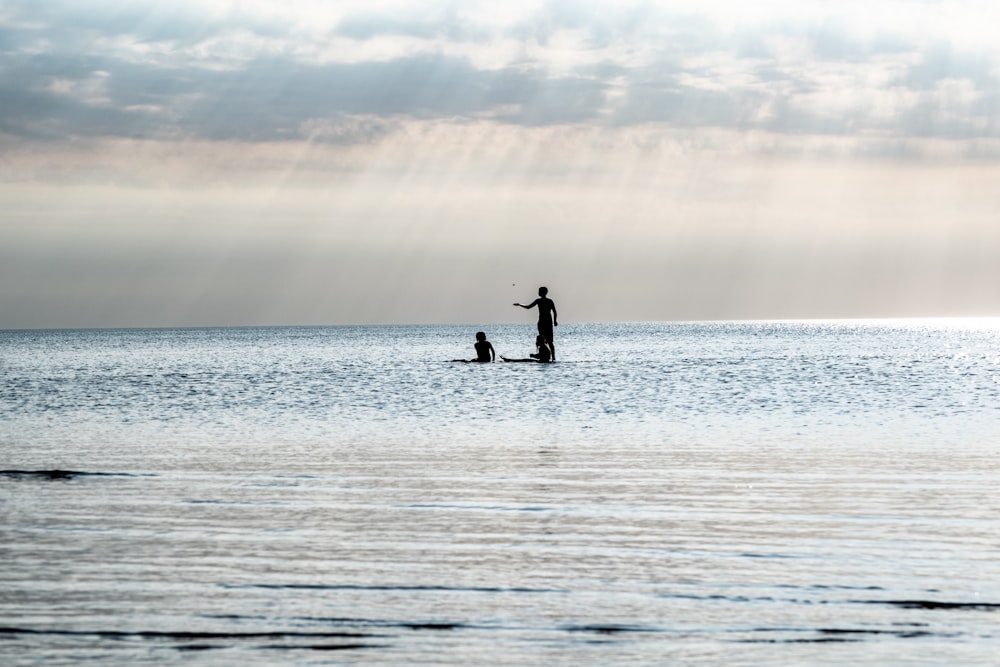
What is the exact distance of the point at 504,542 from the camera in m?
10.7

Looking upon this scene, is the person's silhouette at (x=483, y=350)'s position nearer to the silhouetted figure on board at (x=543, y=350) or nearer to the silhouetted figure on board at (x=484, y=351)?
the silhouetted figure on board at (x=484, y=351)

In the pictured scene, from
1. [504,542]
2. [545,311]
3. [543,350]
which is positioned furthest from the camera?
[543,350]

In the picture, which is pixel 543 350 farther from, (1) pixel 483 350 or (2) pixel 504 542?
(2) pixel 504 542

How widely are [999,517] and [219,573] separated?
7.42 meters

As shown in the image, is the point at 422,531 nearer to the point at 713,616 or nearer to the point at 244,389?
the point at 713,616

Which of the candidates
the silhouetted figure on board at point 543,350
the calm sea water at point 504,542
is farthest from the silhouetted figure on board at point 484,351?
the calm sea water at point 504,542

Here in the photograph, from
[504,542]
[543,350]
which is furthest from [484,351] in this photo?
[504,542]

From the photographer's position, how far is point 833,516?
39.8 feet

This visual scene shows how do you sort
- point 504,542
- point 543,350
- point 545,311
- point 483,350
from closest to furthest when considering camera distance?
1. point 504,542
2. point 545,311
3. point 543,350
4. point 483,350

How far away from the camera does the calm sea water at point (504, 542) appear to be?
7.41m

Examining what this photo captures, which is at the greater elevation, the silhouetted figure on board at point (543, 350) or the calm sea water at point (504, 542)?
the silhouetted figure on board at point (543, 350)

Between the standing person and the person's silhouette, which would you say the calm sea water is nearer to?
the standing person

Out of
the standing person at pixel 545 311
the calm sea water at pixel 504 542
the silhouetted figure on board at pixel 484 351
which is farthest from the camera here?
the silhouetted figure on board at pixel 484 351

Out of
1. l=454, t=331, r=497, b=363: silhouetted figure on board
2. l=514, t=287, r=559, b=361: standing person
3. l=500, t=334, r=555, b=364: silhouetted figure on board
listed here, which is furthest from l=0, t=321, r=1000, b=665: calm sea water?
l=454, t=331, r=497, b=363: silhouetted figure on board
